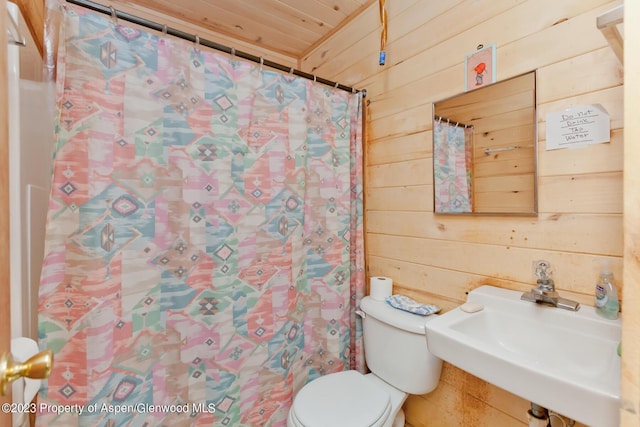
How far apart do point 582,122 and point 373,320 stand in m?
1.11

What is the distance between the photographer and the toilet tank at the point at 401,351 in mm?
1225

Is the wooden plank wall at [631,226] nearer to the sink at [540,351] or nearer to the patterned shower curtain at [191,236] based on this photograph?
the sink at [540,351]

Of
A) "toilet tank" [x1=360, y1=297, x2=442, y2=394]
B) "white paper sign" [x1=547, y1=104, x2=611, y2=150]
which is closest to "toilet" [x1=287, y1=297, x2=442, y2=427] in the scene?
"toilet tank" [x1=360, y1=297, x2=442, y2=394]

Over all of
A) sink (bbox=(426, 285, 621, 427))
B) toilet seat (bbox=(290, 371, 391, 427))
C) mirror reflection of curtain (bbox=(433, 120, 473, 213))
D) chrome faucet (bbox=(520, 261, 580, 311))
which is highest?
mirror reflection of curtain (bbox=(433, 120, 473, 213))

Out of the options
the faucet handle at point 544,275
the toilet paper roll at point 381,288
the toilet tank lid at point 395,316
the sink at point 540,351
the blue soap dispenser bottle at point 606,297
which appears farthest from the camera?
the toilet paper roll at point 381,288

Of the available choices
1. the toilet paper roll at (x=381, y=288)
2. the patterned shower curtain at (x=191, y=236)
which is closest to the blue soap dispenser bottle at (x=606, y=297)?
the toilet paper roll at (x=381, y=288)

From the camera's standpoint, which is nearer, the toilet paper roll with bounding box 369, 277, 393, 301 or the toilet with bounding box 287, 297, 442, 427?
the toilet with bounding box 287, 297, 442, 427

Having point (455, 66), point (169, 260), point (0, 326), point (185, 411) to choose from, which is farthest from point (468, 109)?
point (185, 411)

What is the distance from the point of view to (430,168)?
138cm

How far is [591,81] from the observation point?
0.92m

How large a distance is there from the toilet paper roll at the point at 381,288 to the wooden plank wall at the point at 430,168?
7 cm

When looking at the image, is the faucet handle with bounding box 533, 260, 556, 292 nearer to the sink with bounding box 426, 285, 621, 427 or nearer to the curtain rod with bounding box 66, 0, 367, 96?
the sink with bounding box 426, 285, 621, 427

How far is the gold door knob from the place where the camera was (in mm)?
433

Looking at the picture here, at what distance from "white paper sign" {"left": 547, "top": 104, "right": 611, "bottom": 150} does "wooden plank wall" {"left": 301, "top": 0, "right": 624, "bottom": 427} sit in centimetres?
2
